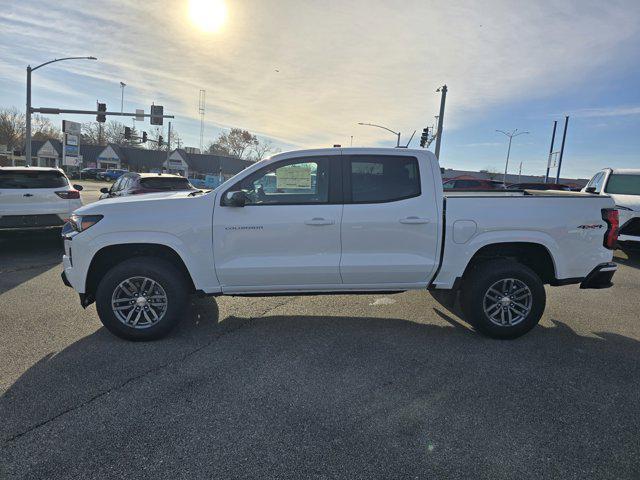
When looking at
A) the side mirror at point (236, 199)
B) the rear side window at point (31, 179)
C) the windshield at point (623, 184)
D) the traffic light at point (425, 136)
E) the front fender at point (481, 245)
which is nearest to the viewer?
the side mirror at point (236, 199)

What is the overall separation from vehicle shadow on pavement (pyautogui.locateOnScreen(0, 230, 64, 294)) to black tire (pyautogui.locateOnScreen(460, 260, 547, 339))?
612cm

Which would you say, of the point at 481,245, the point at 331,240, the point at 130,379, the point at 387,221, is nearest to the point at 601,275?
the point at 481,245

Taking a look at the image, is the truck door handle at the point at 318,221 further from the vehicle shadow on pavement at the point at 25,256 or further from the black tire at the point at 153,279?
the vehicle shadow on pavement at the point at 25,256

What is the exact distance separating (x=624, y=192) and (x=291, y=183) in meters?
9.05

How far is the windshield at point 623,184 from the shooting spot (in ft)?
31.9

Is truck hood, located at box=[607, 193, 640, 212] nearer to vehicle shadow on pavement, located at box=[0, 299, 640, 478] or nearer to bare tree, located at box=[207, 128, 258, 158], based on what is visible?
vehicle shadow on pavement, located at box=[0, 299, 640, 478]

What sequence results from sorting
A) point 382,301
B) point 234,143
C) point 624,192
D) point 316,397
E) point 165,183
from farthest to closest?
point 234,143 → point 165,183 → point 624,192 → point 382,301 → point 316,397

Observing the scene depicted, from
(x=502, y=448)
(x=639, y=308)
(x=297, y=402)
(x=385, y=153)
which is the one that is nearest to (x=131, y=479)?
(x=297, y=402)

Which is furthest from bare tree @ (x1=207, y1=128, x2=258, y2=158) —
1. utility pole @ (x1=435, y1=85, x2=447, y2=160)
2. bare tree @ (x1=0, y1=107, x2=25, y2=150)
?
utility pole @ (x1=435, y1=85, x2=447, y2=160)

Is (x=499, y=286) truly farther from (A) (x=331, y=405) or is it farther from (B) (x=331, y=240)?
(A) (x=331, y=405)

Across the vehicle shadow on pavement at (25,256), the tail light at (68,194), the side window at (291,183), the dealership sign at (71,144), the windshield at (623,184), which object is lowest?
the vehicle shadow on pavement at (25,256)

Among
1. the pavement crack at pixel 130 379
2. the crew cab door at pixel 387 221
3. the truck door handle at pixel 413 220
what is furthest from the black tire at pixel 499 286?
the pavement crack at pixel 130 379

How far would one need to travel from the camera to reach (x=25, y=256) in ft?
27.4

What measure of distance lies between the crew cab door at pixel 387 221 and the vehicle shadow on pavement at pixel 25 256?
5.01 m
